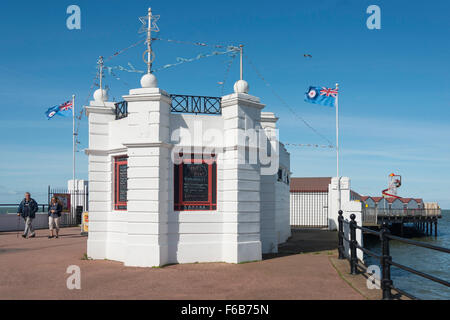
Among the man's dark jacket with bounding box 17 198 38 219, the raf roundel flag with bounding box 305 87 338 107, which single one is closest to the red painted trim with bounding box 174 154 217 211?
the man's dark jacket with bounding box 17 198 38 219

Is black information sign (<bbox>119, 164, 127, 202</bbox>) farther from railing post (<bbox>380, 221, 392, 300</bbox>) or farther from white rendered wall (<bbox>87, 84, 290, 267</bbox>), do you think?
railing post (<bbox>380, 221, 392, 300</bbox>)

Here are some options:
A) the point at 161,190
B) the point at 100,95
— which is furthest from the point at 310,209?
the point at 161,190

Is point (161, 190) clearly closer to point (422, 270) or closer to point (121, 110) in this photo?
point (121, 110)

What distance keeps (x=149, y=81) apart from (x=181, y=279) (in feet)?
17.3

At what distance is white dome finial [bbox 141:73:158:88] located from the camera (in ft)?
36.7

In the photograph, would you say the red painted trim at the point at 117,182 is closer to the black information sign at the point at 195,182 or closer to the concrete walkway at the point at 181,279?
the concrete walkway at the point at 181,279

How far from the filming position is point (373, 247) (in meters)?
27.7

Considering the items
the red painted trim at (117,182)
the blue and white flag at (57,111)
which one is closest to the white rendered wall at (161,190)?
the red painted trim at (117,182)

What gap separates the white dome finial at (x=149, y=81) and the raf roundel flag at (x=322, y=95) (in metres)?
15.1

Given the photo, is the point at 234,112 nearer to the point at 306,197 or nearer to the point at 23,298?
the point at 23,298

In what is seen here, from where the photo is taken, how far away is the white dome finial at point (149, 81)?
11180 mm

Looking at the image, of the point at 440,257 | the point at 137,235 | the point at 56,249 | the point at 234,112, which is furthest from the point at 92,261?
the point at 440,257

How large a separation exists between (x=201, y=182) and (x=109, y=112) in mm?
3583

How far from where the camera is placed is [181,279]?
898cm
